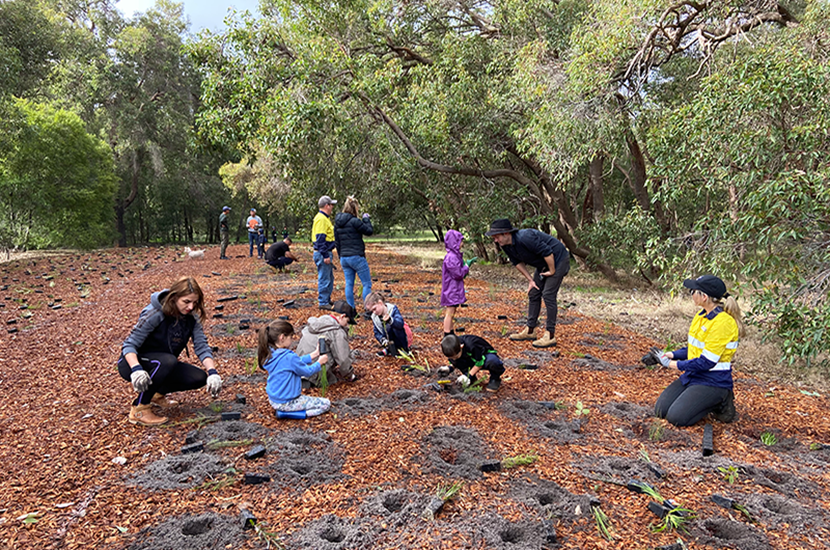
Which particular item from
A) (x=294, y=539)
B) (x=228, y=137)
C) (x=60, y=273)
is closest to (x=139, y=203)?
(x=60, y=273)

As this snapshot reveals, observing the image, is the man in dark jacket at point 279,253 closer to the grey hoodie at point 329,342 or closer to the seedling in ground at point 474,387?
the grey hoodie at point 329,342

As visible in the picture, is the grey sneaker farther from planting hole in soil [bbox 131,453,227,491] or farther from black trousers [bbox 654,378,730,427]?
planting hole in soil [bbox 131,453,227,491]

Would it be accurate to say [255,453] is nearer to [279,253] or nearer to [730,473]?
[730,473]

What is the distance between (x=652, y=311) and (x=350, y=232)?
6302 mm

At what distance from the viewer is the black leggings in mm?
3691

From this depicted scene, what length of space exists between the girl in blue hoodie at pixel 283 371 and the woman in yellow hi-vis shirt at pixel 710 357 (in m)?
3.12

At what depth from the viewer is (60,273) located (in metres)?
12.6

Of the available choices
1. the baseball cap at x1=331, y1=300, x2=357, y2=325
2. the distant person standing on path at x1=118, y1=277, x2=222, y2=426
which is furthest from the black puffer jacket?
the distant person standing on path at x1=118, y1=277, x2=222, y2=426

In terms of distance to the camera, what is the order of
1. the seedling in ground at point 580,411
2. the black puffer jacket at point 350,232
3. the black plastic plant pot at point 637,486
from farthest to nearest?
the black puffer jacket at point 350,232, the seedling in ground at point 580,411, the black plastic plant pot at point 637,486

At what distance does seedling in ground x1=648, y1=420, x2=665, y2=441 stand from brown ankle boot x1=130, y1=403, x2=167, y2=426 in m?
3.94

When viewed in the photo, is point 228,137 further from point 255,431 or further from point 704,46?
point 704,46

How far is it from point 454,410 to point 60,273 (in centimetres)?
1328

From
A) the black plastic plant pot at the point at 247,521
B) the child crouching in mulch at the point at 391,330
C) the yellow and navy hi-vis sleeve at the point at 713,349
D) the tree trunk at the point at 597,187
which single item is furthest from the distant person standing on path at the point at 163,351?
the tree trunk at the point at 597,187

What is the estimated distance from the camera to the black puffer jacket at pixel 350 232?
6789mm
